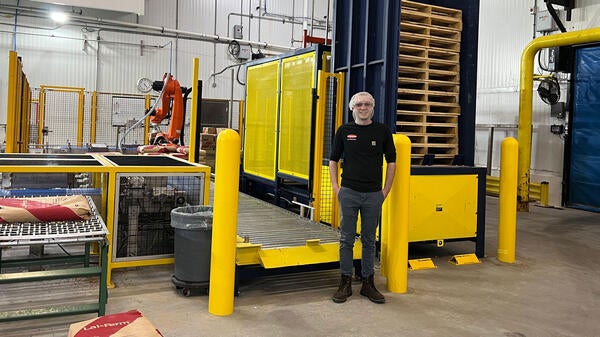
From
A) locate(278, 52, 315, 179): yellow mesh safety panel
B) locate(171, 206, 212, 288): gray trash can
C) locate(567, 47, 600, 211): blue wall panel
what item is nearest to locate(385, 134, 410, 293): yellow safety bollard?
locate(171, 206, 212, 288): gray trash can

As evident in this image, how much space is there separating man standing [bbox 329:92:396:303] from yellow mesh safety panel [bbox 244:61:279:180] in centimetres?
369

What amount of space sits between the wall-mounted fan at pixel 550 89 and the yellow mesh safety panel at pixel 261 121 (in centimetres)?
640

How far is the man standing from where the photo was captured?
4434 mm

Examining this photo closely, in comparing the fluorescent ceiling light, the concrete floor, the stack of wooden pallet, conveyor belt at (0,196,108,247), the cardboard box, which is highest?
the fluorescent ceiling light

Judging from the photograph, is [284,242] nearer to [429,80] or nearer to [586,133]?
[429,80]

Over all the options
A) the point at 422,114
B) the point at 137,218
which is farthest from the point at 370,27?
the point at 137,218

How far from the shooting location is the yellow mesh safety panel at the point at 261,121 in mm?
8281

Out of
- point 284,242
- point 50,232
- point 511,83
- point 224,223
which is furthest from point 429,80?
point 511,83

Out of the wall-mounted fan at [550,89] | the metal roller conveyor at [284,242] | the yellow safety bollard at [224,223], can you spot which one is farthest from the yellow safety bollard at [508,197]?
the wall-mounted fan at [550,89]

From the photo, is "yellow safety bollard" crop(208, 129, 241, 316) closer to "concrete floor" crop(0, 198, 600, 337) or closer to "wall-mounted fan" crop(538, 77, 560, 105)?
"concrete floor" crop(0, 198, 600, 337)

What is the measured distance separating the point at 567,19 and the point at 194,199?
31.7 feet

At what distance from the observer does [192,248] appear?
4.42 meters

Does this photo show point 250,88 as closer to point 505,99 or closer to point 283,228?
point 283,228

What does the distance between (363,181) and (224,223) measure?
4.15 feet
